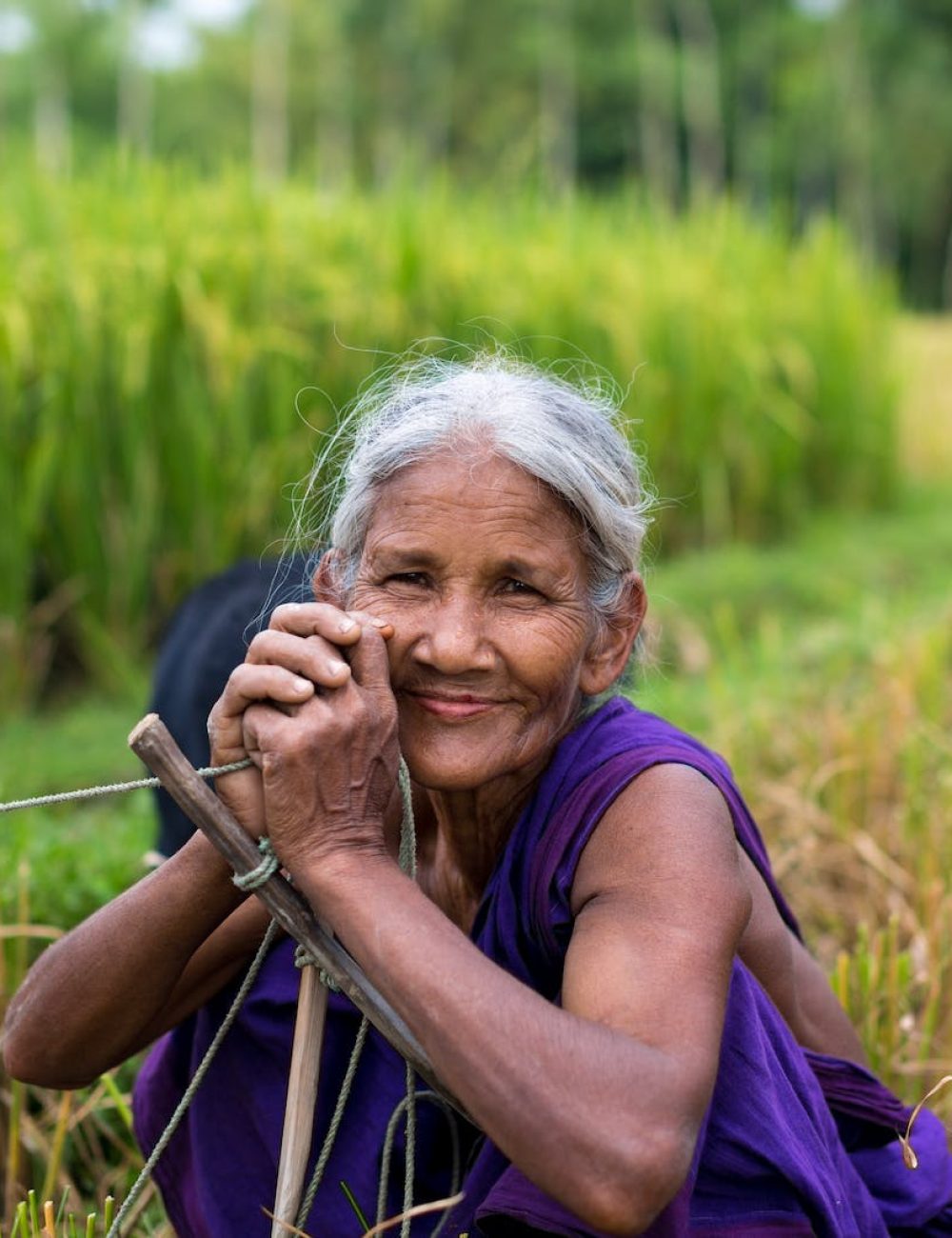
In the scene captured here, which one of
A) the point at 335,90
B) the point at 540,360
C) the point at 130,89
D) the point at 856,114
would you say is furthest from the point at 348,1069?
the point at 130,89

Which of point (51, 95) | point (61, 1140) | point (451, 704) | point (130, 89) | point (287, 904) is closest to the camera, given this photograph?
point (287, 904)

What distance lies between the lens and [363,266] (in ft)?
22.7

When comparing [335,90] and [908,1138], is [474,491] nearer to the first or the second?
[908,1138]

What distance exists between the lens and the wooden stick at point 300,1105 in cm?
172

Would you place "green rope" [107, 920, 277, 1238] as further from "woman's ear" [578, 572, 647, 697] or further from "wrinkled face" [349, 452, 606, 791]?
"woman's ear" [578, 572, 647, 697]

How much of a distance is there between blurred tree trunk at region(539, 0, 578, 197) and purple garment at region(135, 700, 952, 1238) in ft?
133

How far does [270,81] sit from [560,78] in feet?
32.2

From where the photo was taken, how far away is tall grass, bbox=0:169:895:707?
578cm

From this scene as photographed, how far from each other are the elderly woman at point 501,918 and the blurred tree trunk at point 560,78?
133 feet

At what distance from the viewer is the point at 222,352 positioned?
5977 millimetres

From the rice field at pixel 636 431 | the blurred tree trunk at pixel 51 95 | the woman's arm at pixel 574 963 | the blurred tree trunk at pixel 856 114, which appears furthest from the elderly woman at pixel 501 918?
the blurred tree trunk at pixel 51 95

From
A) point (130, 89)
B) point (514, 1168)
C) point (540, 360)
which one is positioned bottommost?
point (514, 1168)

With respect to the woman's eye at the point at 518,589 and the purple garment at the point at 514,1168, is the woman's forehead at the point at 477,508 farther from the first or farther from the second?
the purple garment at the point at 514,1168

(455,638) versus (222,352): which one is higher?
(222,352)
